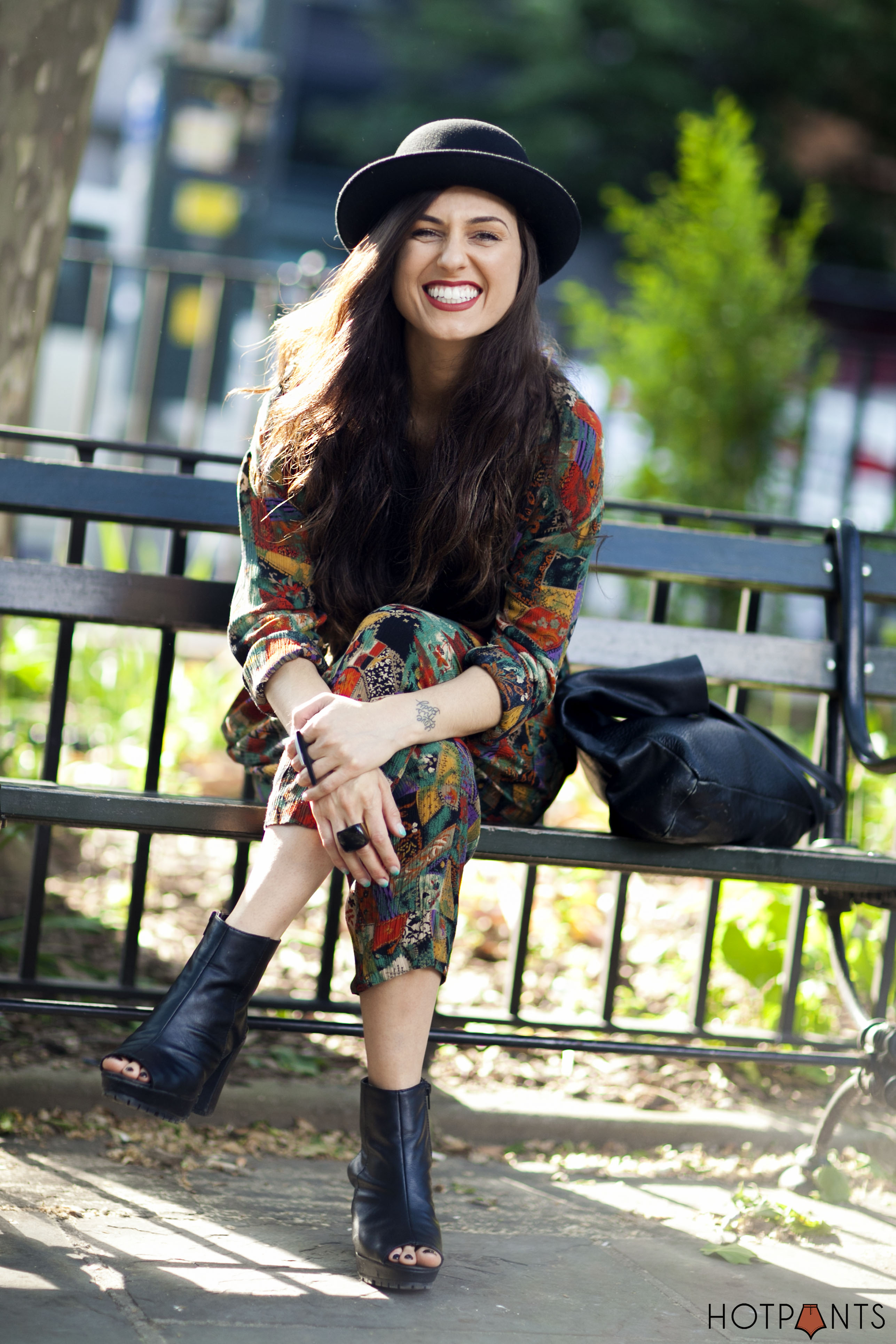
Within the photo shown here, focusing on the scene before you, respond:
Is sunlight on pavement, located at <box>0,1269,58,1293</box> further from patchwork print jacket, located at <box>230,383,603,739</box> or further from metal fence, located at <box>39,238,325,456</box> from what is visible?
metal fence, located at <box>39,238,325,456</box>

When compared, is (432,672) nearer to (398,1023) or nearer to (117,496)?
(398,1023)

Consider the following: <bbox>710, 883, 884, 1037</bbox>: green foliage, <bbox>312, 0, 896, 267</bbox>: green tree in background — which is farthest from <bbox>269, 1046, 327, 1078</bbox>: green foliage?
<bbox>312, 0, 896, 267</bbox>: green tree in background

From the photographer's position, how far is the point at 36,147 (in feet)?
8.87

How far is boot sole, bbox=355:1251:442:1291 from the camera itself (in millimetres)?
1716

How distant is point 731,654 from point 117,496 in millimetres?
1267

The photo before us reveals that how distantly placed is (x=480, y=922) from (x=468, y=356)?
1746mm

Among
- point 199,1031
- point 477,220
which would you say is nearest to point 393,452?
point 477,220

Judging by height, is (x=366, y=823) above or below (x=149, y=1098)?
above

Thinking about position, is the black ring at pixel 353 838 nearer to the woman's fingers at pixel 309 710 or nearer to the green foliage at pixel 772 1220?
the woman's fingers at pixel 309 710

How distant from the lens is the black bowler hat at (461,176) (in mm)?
2066

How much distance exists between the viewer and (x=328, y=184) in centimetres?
1438

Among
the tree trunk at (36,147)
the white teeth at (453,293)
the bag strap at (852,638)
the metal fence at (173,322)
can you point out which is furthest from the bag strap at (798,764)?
the metal fence at (173,322)

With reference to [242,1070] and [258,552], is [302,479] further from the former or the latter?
[242,1070]

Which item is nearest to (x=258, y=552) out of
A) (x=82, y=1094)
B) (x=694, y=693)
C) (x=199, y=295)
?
(x=694, y=693)
